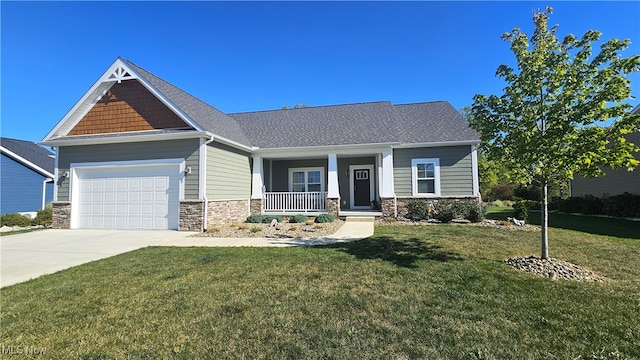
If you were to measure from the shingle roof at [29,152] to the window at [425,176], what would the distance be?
71.8ft

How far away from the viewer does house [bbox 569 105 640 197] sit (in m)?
14.0

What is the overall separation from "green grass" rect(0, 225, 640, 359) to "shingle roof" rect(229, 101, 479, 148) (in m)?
8.04

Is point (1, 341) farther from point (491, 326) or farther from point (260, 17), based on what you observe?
point (260, 17)

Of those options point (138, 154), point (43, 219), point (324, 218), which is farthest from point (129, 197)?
point (324, 218)

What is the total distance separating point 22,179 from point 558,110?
26604 millimetres

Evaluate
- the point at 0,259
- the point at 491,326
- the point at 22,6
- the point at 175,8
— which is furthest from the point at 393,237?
the point at 22,6

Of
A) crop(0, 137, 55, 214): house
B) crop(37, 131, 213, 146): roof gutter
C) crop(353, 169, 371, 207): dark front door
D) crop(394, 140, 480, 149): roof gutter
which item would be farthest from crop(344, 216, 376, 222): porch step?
crop(0, 137, 55, 214): house

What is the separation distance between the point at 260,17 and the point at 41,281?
11040mm

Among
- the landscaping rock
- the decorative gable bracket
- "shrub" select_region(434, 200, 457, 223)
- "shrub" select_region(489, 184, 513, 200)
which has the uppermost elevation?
the decorative gable bracket

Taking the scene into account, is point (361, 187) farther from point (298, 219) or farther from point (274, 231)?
point (274, 231)

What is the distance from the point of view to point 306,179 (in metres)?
15.8

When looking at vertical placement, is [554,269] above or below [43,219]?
below

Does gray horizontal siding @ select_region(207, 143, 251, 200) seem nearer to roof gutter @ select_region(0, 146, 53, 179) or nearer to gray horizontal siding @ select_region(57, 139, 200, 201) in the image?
gray horizontal siding @ select_region(57, 139, 200, 201)

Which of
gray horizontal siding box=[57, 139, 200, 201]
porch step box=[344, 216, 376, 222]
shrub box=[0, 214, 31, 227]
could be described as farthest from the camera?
shrub box=[0, 214, 31, 227]
